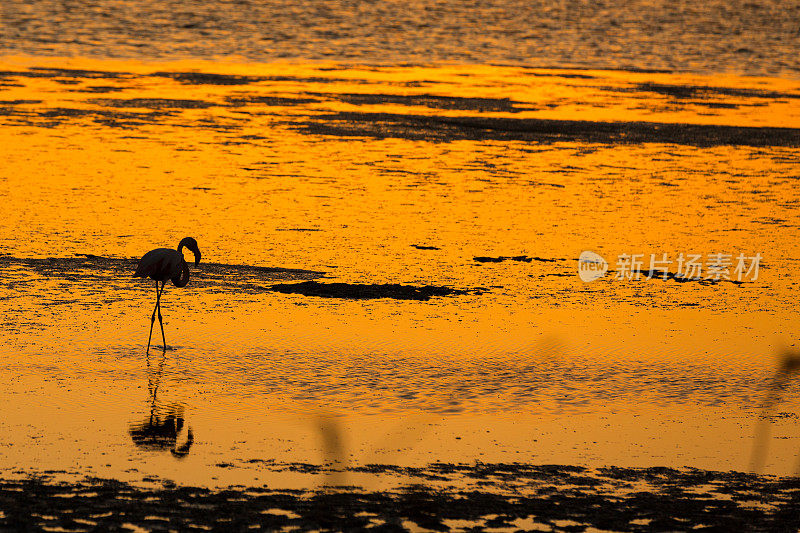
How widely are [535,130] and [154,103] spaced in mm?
4492

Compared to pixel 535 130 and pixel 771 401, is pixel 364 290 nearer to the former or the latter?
pixel 771 401

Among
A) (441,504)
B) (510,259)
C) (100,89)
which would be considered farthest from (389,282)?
(100,89)

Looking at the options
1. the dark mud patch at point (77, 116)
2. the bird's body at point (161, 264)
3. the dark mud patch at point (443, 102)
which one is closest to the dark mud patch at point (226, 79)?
the dark mud patch at point (443, 102)

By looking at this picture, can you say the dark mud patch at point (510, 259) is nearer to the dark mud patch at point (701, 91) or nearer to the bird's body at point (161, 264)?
the bird's body at point (161, 264)

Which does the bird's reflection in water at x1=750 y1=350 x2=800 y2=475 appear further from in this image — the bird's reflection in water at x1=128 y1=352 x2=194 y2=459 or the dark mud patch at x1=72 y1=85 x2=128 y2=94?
the dark mud patch at x1=72 y1=85 x2=128 y2=94

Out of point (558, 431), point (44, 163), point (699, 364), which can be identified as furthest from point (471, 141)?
point (558, 431)

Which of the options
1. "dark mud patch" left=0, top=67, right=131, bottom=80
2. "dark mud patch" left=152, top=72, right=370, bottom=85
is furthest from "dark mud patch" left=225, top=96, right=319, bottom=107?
"dark mud patch" left=0, top=67, right=131, bottom=80

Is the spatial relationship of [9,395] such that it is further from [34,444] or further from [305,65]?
[305,65]

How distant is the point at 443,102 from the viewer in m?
15.7

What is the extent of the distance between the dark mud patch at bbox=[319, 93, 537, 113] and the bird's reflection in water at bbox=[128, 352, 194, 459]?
10.0m

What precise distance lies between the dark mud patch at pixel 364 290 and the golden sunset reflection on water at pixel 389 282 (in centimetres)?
10

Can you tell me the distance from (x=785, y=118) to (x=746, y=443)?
10290 mm

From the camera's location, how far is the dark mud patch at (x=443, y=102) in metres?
15.2

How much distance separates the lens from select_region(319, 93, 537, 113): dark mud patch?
598 inches
